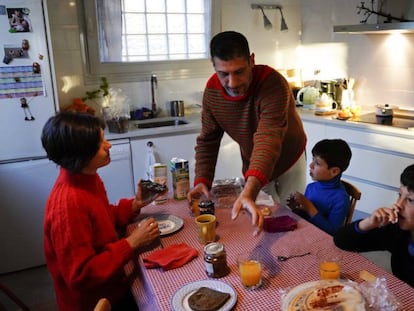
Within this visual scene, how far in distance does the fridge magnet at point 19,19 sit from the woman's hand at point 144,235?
1663 mm

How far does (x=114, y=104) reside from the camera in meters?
3.30

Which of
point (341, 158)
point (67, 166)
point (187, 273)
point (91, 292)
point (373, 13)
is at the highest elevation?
point (373, 13)

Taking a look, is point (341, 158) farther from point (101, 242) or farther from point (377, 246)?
point (101, 242)

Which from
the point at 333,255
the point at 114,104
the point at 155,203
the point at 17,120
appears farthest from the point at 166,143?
the point at 333,255

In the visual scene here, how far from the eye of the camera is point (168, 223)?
155cm

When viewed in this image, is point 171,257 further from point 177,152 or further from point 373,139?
point 373,139

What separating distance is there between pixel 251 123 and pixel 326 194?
0.44 metres

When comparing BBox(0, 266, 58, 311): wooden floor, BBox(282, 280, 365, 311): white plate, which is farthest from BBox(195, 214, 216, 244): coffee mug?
BBox(0, 266, 58, 311): wooden floor

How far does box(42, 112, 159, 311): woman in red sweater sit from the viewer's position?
121 centimetres

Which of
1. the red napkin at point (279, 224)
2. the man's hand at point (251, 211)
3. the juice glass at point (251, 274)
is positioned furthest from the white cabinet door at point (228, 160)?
the juice glass at point (251, 274)

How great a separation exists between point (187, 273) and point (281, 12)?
10.4 feet

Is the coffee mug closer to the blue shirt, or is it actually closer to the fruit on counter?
the blue shirt

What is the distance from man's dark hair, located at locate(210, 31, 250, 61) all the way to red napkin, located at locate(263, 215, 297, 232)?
0.60 meters

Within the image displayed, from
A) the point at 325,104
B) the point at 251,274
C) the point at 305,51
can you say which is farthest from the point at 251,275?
the point at 305,51
